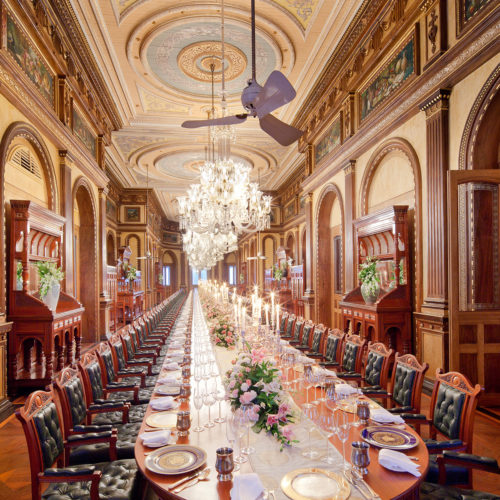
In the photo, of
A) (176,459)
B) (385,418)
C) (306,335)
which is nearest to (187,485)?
(176,459)

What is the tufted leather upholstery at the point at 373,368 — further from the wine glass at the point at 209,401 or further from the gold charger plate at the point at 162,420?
the gold charger plate at the point at 162,420

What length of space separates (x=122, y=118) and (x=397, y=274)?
7.73 m

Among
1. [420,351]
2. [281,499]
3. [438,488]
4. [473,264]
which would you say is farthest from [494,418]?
[281,499]

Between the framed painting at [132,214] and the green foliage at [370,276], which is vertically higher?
the framed painting at [132,214]

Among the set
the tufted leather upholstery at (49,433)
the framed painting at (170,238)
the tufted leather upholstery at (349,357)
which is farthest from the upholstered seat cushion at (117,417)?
the framed painting at (170,238)

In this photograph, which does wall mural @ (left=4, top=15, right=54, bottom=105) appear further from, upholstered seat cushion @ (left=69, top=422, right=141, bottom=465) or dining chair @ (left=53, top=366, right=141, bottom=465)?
upholstered seat cushion @ (left=69, top=422, right=141, bottom=465)

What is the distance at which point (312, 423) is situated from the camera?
2383 mm

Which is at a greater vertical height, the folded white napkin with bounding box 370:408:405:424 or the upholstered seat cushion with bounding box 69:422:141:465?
the folded white napkin with bounding box 370:408:405:424

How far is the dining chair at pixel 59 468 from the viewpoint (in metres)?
2.08

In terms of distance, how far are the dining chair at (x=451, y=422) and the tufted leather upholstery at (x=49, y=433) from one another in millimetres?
2164

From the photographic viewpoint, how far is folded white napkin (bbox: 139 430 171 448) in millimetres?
2117

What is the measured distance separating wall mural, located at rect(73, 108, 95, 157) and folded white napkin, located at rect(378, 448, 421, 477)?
24.6ft

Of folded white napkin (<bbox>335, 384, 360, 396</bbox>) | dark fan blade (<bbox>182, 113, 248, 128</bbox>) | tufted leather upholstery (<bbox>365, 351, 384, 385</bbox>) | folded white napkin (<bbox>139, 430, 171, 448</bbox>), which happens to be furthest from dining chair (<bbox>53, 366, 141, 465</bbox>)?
dark fan blade (<bbox>182, 113, 248, 128</bbox>)

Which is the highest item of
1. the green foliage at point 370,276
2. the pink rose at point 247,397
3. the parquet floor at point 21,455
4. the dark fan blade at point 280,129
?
the dark fan blade at point 280,129
